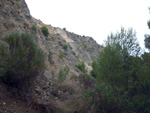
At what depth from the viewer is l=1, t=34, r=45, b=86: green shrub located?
655 centimetres

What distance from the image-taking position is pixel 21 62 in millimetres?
6617

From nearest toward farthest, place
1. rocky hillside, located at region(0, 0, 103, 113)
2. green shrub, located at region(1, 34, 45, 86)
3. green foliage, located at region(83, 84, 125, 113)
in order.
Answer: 1. green shrub, located at region(1, 34, 45, 86)
2. green foliage, located at region(83, 84, 125, 113)
3. rocky hillside, located at region(0, 0, 103, 113)

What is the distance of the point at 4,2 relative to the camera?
14961mm

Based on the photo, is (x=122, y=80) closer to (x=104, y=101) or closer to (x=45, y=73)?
(x=104, y=101)

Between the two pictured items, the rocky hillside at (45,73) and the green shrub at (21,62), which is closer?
the green shrub at (21,62)

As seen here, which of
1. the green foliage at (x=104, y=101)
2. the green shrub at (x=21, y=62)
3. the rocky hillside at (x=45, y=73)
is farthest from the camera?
the rocky hillside at (x=45, y=73)

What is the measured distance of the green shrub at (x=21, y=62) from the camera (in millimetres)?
6547

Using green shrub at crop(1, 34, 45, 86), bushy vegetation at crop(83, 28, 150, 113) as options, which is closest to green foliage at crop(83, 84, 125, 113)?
bushy vegetation at crop(83, 28, 150, 113)

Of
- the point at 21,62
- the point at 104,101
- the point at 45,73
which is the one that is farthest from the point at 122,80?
the point at 21,62

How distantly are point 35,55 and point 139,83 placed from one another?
4770 mm

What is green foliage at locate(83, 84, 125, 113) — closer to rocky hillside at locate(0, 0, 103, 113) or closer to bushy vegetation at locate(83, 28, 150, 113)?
bushy vegetation at locate(83, 28, 150, 113)

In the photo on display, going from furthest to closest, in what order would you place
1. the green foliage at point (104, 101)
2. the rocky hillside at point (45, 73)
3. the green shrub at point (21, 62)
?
the rocky hillside at point (45, 73) → the green foliage at point (104, 101) → the green shrub at point (21, 62)

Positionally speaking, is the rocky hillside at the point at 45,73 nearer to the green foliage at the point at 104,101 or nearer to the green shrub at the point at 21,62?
the green foliage at the point at 104,101

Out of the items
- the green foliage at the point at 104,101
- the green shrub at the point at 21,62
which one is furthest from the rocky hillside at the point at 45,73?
the green shrub at the point at 21,62
